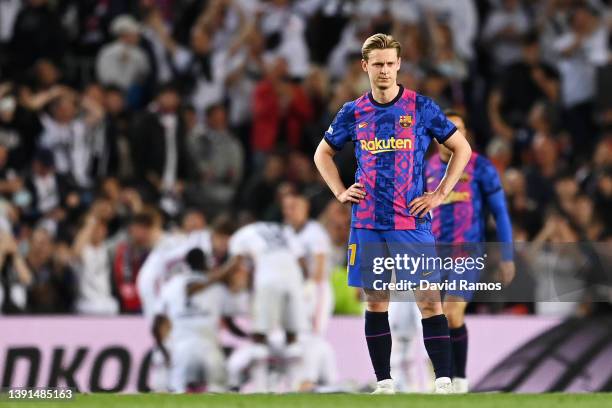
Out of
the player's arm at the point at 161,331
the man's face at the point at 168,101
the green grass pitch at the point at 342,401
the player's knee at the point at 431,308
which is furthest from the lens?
the man's face at the point at 168,101

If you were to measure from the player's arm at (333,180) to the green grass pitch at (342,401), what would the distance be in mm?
1347

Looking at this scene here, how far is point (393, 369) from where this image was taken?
1568 centimetres

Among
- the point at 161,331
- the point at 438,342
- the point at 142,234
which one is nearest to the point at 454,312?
the point at 438,342

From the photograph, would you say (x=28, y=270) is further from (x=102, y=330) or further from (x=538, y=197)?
(x=538, y=197)

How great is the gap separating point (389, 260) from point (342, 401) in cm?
99

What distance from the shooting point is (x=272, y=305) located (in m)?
16.0

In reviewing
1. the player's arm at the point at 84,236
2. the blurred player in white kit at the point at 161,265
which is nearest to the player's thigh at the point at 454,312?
the blurred player in white kit at the point at 161,265

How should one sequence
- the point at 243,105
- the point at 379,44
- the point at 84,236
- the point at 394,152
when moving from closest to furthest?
the point at 379,44 < the point at 394,152 < the point at 84,236 < the point at 243,105

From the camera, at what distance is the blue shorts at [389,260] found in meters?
9.95

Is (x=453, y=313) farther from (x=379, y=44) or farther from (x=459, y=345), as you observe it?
(x=379, y=44)

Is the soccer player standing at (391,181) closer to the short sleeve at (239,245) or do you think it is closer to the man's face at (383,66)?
the man's face at (383,66)

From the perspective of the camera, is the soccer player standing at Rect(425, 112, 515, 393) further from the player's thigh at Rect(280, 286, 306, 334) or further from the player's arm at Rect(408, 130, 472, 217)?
the player's thigh at Rect(280, 286, 306, 334)

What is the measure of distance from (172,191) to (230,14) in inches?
122

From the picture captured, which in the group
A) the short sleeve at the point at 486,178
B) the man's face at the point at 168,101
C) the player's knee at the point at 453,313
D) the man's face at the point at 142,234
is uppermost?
the man's face at the point at 168,101
